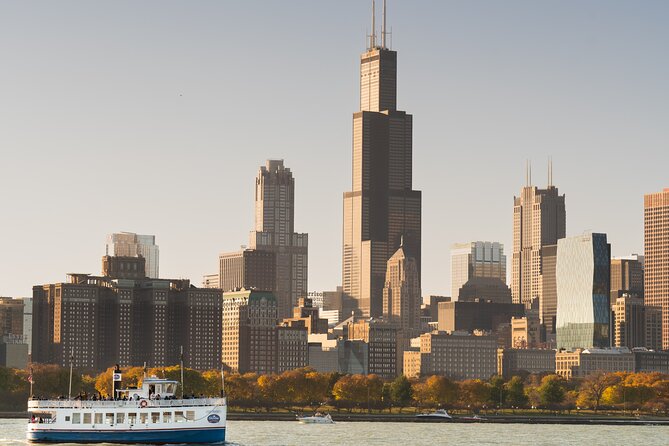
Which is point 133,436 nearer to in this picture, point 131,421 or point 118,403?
point 131,421

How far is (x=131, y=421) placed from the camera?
174 m

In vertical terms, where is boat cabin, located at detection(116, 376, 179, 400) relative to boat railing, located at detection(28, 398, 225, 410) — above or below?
above

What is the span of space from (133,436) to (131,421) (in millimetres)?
1536

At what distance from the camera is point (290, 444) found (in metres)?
191

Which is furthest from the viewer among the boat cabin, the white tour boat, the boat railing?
the boat cabin

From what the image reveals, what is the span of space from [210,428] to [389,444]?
94.0 ft

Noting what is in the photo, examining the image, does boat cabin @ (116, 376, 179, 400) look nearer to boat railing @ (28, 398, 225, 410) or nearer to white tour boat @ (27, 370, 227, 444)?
white tour boat @ (27, 370, 227, 444)

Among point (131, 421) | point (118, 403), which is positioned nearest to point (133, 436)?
point (131, 421)

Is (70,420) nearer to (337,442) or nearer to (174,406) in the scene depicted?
(174,406)

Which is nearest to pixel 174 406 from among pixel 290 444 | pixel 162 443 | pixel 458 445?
pixel 162 443

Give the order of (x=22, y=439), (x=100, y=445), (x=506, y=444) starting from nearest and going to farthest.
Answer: (x=100, y=445), (x=22, y=439), (x=506, y=444)

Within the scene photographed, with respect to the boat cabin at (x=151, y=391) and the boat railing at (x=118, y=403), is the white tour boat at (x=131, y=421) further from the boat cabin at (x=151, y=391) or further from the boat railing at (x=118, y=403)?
the boat cabin at (x=151, y=391)

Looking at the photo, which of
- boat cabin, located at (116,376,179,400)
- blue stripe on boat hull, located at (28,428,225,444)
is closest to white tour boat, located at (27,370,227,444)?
blue stripe on boat hull, located at (28,428,225,444)

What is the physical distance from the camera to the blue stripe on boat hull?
172m
